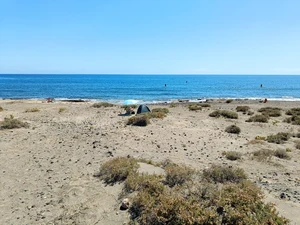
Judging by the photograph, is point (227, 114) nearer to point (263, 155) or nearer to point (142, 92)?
point (263, 155)

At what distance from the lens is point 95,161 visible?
8570 mm

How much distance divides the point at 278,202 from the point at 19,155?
9.05 meters

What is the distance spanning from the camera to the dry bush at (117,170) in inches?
268

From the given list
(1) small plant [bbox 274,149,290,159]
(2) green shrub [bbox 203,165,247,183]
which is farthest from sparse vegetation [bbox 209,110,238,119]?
(2) green shrub [bbox 203,165,247,183]

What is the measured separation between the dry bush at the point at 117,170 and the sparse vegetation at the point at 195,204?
474mm

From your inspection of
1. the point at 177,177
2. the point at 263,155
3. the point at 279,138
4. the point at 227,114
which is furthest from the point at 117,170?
the point at 227,114

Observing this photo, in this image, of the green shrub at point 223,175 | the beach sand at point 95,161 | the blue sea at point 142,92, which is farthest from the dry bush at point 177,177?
the blue sea at point 142,92

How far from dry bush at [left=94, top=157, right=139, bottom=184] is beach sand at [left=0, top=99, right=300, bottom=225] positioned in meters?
0.30

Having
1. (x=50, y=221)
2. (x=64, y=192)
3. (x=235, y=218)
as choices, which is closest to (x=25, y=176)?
(x=64, y=192)

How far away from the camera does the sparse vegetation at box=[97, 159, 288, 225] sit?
4.27 metres

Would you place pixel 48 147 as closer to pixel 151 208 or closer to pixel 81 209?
pixel 81 209

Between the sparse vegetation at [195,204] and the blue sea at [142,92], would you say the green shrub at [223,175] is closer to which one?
the sparse vegetation at [195,204]

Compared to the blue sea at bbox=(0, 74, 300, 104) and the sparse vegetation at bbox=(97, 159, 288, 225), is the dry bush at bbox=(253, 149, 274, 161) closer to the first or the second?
the sparse vegetation at bbox=(97, 159, 288, 225)

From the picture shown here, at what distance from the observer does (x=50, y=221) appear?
16.5ft
